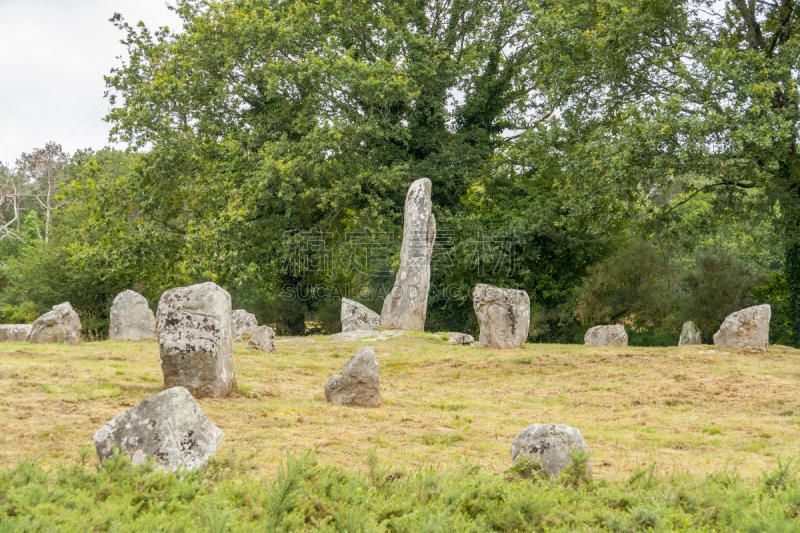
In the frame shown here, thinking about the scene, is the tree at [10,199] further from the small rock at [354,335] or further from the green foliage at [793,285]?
the green foliage at [793,285]

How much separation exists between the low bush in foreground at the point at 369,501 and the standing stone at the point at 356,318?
1408 centimetres

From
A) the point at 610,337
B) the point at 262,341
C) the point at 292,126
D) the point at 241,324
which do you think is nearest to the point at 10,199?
the point at 292,126

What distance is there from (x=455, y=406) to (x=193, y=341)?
362cm

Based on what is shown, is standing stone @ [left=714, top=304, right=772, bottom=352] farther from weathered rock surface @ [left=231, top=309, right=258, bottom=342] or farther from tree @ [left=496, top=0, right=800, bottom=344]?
weathered rock surface @ [left=231, top=309, right=258, bottom=342]

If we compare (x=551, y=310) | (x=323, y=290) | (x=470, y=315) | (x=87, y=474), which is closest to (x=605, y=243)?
(x=551, y=310)

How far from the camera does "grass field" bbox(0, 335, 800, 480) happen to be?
212 inches

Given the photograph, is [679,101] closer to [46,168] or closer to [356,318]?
[356,318]

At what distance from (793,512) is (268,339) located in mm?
10792

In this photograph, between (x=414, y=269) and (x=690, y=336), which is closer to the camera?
(x=690, y=336)

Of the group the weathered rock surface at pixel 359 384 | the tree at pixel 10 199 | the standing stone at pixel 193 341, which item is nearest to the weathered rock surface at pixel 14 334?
the standing stone at pixel 193 341

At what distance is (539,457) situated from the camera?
450 cm

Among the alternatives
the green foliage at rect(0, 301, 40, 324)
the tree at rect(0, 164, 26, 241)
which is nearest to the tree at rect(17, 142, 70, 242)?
the tree at rect(0, 164, 26, 241)

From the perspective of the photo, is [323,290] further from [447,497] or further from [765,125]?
[447,497]

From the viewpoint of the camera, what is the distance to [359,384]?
24.5ft
